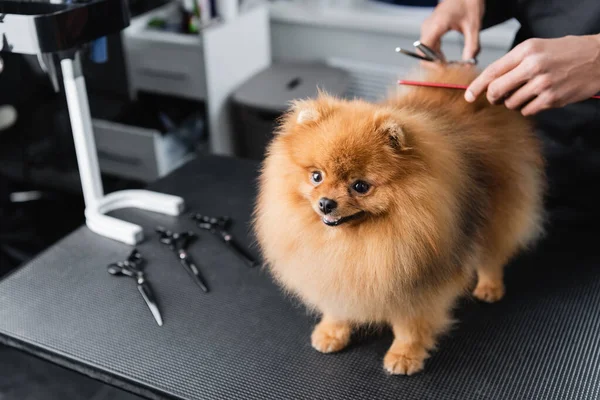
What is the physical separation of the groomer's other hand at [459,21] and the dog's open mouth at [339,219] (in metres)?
0.57

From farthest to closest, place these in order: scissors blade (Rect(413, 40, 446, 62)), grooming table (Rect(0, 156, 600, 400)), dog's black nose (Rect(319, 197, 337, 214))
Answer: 1. scissors blade (Rect(413, 40, 446, 62))
2. grooming table (Rect(0, 156, 600, 400))
3. dog's black nose (Rect(319, 197, 337, 214))

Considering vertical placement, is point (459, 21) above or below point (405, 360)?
above

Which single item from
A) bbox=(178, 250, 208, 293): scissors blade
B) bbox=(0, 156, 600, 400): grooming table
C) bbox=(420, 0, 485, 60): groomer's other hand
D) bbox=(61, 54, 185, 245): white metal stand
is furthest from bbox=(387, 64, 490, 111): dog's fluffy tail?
bbox=(61, 54, 185, 245): white metal stand

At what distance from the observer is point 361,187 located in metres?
0.90

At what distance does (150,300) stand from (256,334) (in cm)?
24

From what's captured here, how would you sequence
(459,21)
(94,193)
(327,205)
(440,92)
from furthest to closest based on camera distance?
(94,193) → (459,21) → (440,92) → (327,205)

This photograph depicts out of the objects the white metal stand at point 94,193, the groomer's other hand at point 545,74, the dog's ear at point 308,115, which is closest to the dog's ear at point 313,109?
the dog's ear at point 308,115

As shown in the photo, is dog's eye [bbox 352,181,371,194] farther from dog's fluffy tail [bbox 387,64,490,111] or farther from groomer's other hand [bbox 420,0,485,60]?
groomer's other hand [bbox 420,0,485,60]

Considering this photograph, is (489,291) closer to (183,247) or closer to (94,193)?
(183,247)

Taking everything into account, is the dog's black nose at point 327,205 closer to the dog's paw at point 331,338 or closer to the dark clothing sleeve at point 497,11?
the dog's paw at point 331,338

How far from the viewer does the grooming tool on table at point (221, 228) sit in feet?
4.34

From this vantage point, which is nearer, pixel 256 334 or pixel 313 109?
pixel 313 109

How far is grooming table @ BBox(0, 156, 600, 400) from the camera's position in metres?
0.98

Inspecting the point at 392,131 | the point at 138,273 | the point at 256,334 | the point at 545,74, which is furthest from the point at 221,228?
the point at 545,74
